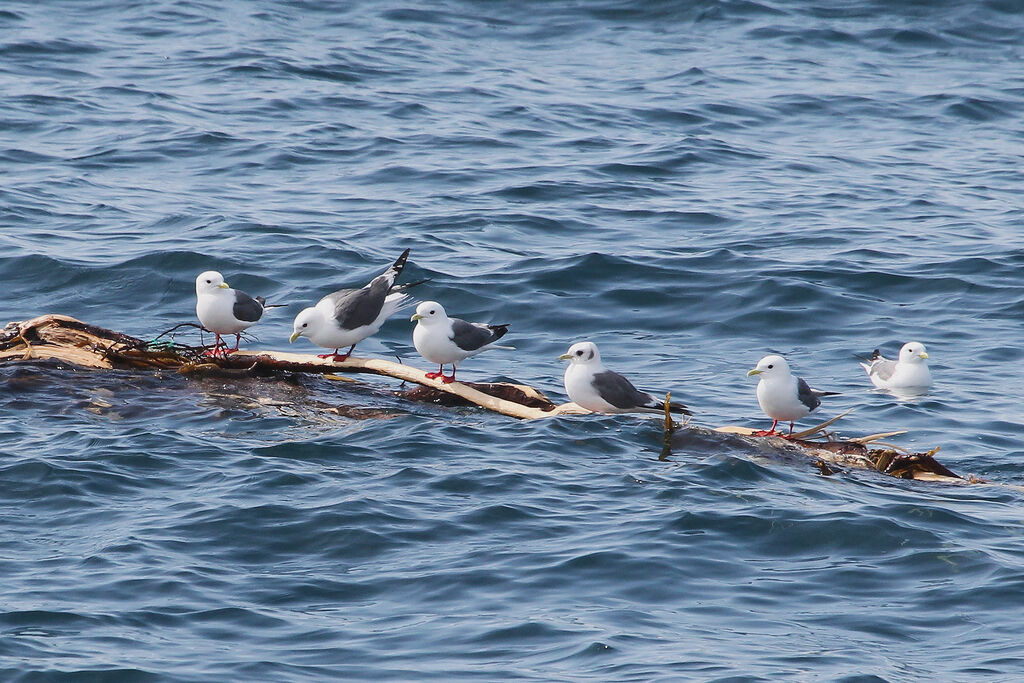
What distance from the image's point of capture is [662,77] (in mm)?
23719

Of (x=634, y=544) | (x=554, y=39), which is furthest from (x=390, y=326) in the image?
(x=554, y=39)

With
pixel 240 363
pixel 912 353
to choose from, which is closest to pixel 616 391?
pixel 240 363

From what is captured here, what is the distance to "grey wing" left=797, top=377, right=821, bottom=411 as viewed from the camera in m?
10.1

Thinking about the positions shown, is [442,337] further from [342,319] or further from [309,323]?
[309,323]

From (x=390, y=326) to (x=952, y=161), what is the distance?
10688mm

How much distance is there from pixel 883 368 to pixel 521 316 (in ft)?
12.4

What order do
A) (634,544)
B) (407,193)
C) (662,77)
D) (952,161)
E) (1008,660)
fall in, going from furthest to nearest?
(662,77), (952,161), (407,193), (634,544), (1008,660)

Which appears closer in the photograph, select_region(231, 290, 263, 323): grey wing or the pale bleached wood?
the pale bleached wood

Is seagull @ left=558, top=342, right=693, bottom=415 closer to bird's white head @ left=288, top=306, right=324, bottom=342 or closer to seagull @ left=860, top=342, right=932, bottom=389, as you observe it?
bird's white head @ left=288, top=306, right=324, bottom=342

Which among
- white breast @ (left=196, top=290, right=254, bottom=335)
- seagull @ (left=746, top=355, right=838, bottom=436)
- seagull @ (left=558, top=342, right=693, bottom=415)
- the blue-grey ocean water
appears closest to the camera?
the blue-grey ocean water

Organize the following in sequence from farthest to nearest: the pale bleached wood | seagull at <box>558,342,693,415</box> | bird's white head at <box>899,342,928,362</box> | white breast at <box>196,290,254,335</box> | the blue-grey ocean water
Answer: bird's white head at <box>899,342,928,362</box> → white breast at <box>196,290,254,335</box> → the pale bleached wood → seagull at <box>558,342,693,415</box> → the blue-grey ocean water

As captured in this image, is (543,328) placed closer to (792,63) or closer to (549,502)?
(549,502)

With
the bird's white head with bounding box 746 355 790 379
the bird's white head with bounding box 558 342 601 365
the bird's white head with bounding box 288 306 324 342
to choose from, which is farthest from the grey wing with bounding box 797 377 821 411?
the bird's white head with bounding box 288 306 324 342

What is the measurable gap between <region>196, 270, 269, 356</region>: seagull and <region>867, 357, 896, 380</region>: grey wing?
18.5 feet
